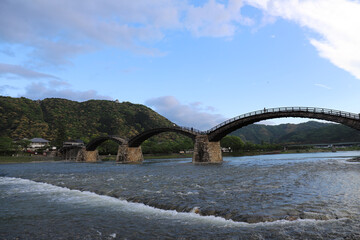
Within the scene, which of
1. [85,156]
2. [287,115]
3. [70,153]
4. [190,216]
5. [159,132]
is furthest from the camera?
[70,153]

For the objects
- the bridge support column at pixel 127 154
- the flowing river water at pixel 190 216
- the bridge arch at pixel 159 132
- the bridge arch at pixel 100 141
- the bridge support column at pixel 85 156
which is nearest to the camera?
the flowing river water at pixel 190 216

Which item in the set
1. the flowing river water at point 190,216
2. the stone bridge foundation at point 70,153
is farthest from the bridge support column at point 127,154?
the flowing river water at point 190,216

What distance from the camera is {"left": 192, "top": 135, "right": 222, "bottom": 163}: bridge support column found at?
60.7 m

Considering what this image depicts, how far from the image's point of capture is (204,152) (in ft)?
200

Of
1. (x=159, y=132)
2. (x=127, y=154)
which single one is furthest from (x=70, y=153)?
(x=159, y=132)

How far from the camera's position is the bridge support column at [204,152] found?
6072cm

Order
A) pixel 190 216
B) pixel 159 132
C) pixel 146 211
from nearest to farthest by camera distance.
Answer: pixel 190 216 → pixel 146 211 → pixel 159 132

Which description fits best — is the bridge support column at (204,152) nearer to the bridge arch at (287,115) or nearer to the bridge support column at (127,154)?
the bridge arch at (287,115)

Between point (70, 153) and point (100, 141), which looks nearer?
point (100, 141)

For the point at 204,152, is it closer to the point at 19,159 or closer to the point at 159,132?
the point at 159,132

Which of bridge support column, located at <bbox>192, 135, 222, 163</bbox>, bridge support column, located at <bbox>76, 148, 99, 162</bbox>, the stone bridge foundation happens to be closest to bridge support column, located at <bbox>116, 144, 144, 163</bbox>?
bridge support column, located at <bbox>76, 148, 99, 162</bbox>

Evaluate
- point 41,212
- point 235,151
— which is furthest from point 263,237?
point 235,151

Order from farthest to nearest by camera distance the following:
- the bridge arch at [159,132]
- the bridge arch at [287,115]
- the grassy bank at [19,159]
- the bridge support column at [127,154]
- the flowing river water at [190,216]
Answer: the bridge support column at [127,154]
the grassy bank at [19,159]
the bridge arch at [159,132]
the bridge arch at [287,115]
the flowing river water at [190,216]

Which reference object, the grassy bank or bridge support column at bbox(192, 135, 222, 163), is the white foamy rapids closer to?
bridge support column at bbox(192, 135, 222, 163)
